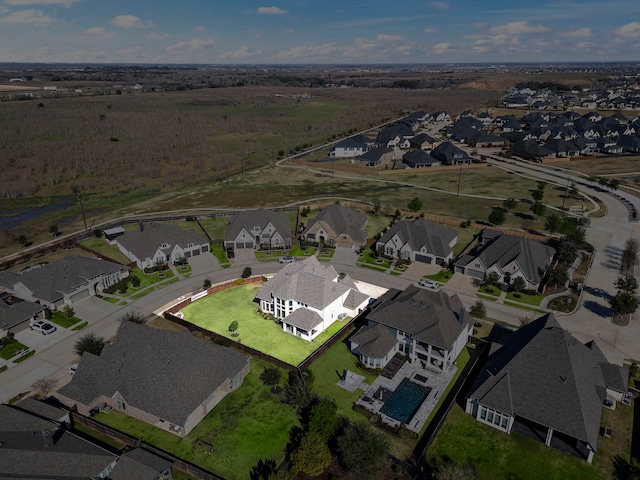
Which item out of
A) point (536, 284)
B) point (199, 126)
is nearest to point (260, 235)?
point (536, 284)

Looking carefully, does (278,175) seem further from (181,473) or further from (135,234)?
(181,473)

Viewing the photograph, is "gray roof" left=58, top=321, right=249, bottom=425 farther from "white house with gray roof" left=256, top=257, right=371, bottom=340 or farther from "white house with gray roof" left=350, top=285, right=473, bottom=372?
"white house with gray roof" left=350, top=285, right=473, bottom=372

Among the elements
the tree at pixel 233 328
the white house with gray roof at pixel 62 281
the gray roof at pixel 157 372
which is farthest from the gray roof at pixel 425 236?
the white house with gray roof at pixel 62 281

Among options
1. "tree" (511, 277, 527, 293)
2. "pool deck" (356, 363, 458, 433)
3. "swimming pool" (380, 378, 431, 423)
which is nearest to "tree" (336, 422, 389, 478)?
"pool deck" (356, 363, 458, 433)

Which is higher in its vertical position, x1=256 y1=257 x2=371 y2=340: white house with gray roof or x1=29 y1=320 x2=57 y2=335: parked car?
x1=256 y1=257 x2=371 y2=340: white house with gray roof

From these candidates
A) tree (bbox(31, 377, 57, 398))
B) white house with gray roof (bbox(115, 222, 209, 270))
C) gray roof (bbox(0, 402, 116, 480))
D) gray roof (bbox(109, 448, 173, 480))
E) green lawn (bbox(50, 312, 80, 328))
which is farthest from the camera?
white house with gray roof (bbox(115, 222, 209, 270))

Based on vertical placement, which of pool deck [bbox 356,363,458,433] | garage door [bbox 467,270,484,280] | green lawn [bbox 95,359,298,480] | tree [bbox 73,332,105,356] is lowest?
green lawn [bbox 95,359,298,480]
